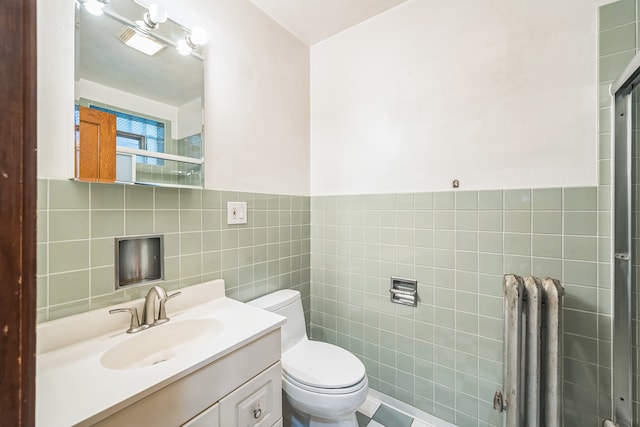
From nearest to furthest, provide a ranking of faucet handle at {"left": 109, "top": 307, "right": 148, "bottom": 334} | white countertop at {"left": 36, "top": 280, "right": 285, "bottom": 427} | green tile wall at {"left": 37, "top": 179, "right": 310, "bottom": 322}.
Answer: white countertop at {"left": 36, "top": 280, "right": 285, "bottom": 427}
green tile wall at {"left": 37, "top": 179, "right": 310, "bottom": 322}
faucet handle at {"left": 109, "top": 307, "right": 148, "bottom": 334}

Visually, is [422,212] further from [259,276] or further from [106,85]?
[106,85]

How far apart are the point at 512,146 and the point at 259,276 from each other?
150 cm

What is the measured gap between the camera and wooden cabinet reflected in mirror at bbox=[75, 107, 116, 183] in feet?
2.96

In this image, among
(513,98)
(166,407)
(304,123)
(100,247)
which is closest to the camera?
(166,407)

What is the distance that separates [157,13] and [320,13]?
3.20ft

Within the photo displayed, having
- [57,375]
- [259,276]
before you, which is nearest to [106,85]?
[57,375]

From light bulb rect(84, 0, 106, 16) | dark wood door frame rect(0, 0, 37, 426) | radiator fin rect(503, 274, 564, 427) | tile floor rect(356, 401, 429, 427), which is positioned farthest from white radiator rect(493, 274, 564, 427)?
light bulb rect(84, 0, 106, 16)

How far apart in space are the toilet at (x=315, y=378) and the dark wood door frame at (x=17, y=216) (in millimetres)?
1098

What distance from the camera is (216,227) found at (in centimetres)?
132

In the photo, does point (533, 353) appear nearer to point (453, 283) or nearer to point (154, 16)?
point (453, 283)

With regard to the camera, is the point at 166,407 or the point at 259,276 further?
the point at 259,276

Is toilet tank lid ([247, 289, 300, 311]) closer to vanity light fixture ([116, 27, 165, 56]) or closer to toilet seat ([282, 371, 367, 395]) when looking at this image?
toilet seat ([282, 371, 367, 395])

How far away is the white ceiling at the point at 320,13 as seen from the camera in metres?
1.52

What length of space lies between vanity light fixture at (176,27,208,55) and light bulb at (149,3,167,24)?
0.13 m
